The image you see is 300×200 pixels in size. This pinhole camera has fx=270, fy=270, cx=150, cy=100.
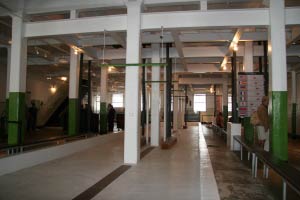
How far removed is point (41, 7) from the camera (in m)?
6.70

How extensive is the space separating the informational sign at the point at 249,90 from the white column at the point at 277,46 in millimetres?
2520

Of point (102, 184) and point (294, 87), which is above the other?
point (294, 87)

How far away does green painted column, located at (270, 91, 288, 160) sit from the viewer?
5.54m

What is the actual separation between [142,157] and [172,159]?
78 centimetres

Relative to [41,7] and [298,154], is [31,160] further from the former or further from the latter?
[298,154]

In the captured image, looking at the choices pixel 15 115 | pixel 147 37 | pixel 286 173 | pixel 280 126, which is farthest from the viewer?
pixel 147 37

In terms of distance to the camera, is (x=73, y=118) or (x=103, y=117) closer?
(x=73, y=118)

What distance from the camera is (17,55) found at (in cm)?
700

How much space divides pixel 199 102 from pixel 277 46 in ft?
74.7

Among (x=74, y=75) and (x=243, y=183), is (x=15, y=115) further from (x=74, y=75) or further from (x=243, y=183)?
(x=243, y=183)

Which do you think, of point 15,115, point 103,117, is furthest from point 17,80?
point 103,117

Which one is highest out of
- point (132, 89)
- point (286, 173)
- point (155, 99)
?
point (132, 89)

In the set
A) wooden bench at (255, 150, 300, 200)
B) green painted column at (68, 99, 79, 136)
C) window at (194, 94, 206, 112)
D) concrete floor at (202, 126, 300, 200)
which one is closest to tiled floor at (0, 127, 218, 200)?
concrete floor at (202, 126, 300, 200)

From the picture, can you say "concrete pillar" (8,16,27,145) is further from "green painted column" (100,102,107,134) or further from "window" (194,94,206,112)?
"window" (194,94,206,112)
